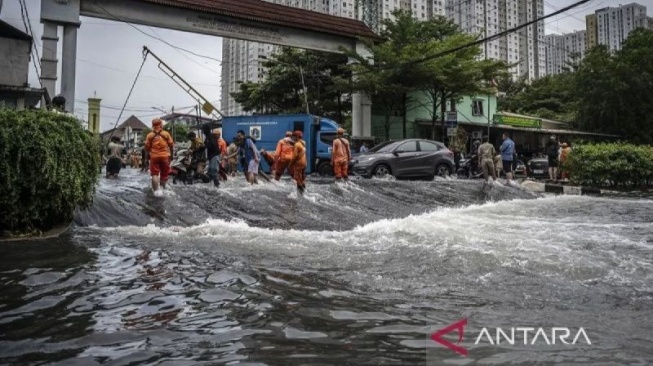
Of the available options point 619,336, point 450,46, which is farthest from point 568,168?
point 619,336

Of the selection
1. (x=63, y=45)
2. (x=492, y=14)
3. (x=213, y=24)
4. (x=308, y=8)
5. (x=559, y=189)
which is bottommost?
(x=559, y=189)

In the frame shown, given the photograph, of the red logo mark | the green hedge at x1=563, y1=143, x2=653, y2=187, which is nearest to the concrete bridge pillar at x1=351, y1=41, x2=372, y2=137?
the green hedge at x1=563, y1=143, x2=653, y2=187

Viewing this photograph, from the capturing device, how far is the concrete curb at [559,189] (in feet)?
55.1

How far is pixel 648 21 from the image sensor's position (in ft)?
109

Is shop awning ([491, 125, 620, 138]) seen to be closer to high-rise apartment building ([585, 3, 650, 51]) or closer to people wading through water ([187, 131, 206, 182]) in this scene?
high-rise apartment building ([585, 3, 650, 51])

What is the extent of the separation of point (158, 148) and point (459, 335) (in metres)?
8.29

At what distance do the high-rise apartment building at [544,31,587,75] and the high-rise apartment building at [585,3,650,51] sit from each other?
180cm

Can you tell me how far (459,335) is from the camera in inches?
129

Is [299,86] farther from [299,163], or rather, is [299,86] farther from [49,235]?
[49,235]

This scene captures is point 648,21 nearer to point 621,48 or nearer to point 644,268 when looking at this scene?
point 621,48

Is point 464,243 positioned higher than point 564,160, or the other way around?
point 564,160

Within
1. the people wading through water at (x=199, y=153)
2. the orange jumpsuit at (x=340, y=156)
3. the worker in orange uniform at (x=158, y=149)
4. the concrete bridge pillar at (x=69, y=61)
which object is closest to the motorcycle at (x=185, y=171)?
the people wading through water at (x=199, y=153)

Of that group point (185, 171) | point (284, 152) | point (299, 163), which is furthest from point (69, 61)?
point (299, 163)

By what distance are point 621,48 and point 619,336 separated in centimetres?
3551
